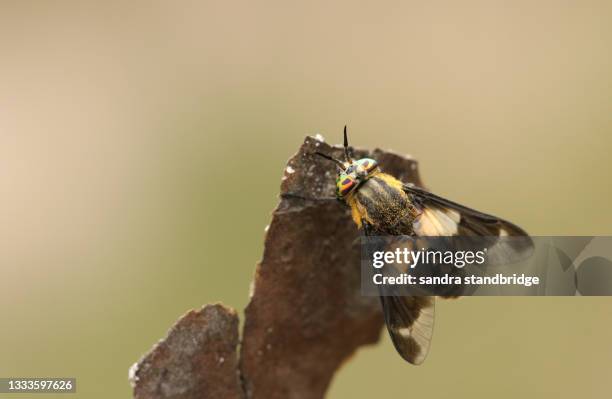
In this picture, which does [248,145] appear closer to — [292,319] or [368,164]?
[368,164]

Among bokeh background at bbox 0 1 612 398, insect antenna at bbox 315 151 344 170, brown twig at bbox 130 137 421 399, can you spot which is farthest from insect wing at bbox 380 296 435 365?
bokeh background at bbox 0 1 612 398

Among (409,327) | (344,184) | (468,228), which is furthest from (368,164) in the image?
(409,327)

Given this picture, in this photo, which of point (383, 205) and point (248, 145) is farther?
point (248, 145)

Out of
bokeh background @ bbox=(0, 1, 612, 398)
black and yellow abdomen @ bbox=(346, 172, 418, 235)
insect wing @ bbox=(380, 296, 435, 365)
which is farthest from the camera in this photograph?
bokeh background @ bbox=(0, 1, 612, 398)

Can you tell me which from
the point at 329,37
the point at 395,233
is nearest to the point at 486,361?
the point at 395,233

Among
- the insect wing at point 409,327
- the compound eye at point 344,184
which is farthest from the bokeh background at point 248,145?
the compound eye at point 344,184

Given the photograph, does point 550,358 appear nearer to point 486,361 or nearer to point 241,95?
point 486,361

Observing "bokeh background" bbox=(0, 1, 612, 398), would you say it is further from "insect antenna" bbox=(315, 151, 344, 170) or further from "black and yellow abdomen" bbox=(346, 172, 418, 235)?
"insect antenna" bbox=(315, 151, 344, 170)
